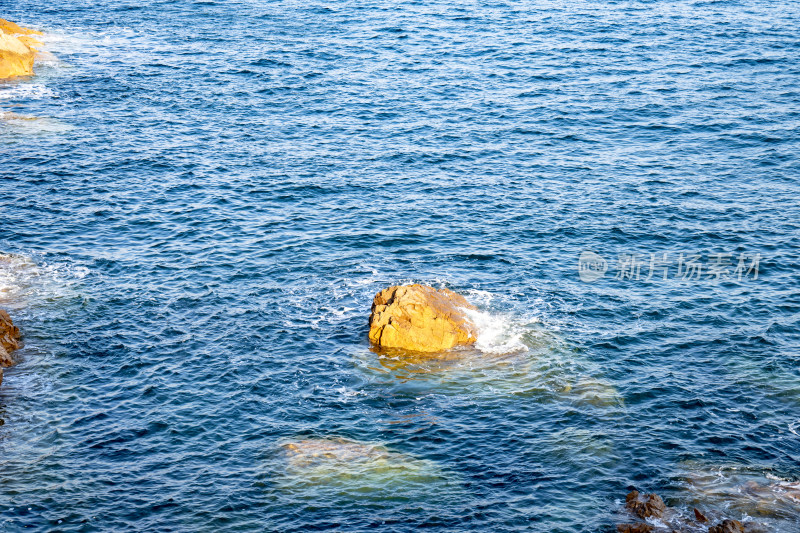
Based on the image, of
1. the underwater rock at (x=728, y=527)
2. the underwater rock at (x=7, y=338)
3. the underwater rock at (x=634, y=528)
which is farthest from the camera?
the underwater rock at (x=7, y=338)

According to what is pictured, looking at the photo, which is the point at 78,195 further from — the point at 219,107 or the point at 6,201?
the point at 219,107

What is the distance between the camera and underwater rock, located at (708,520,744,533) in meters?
33.7

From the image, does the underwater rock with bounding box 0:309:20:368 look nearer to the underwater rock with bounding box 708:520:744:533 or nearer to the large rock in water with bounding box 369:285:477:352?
the large rock in water with bounding box 369:285:477:352

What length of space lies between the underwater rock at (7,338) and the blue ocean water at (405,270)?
964 millimetres

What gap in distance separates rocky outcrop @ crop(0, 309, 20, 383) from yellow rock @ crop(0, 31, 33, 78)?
4976cm

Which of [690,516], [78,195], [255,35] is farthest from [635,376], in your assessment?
[255,35]

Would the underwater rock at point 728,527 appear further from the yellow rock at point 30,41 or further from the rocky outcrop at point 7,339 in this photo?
the yellow rock at point 30,41

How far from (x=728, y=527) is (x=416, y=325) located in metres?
20.6

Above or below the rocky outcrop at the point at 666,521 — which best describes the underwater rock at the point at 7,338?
above

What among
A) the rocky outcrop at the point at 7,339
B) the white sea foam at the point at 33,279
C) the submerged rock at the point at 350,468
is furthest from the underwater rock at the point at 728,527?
the white sea foam at the point at 33,279

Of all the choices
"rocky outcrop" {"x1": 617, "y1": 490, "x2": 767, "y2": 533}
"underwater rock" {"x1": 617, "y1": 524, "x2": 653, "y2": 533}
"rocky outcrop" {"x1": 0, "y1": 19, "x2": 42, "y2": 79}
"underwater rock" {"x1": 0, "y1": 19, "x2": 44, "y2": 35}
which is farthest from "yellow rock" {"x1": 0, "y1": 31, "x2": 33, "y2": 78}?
"underwater rock" {"x1": 617, "y1": 524, "x2": 653, "y2": 533}

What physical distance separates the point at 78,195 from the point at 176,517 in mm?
37433

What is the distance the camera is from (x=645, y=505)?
36250 mm

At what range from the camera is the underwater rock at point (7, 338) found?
4691 cm
